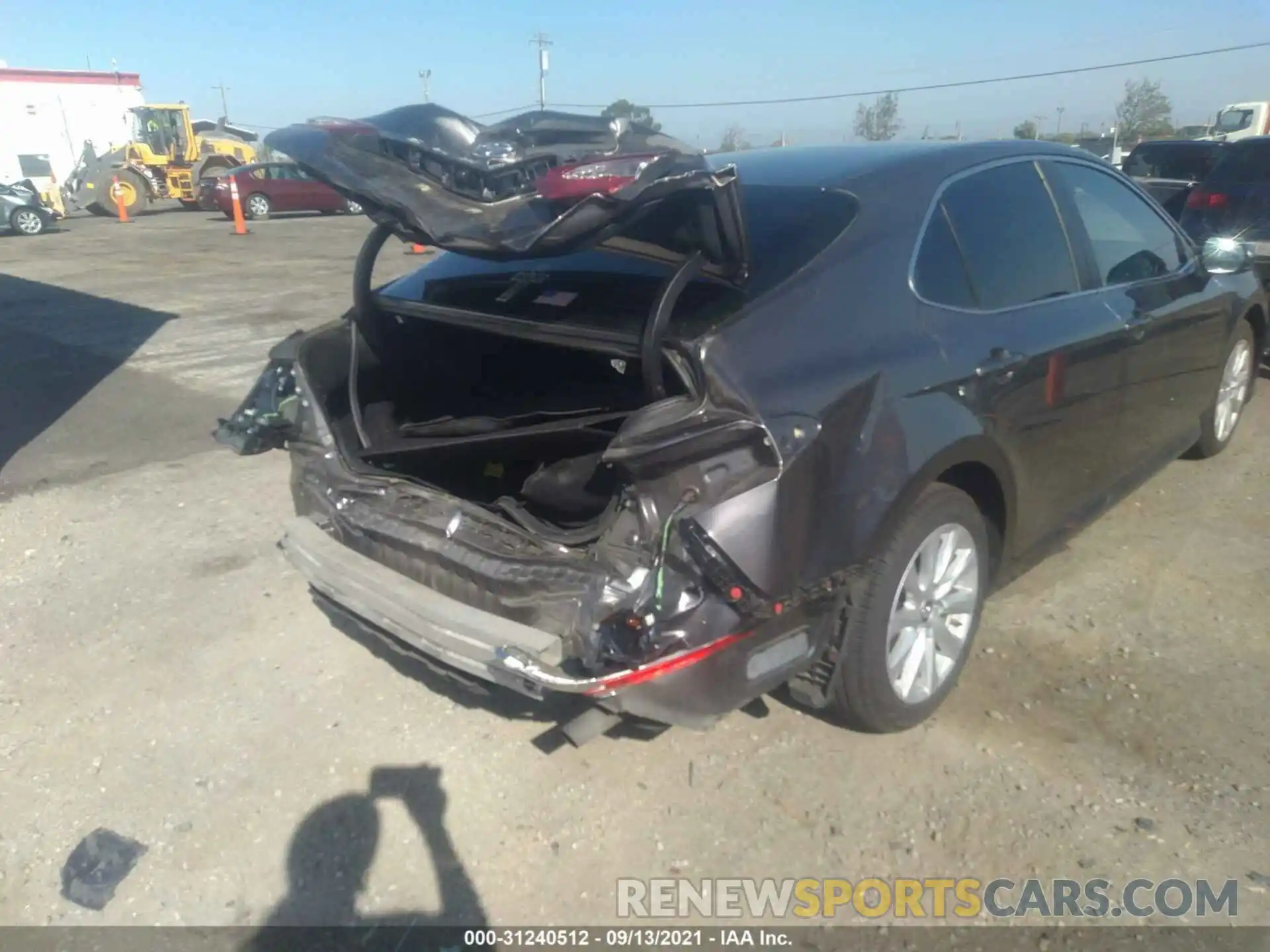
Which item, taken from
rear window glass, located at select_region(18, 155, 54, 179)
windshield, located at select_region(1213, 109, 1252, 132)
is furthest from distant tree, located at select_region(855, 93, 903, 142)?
rear window glass, located at select_region(18, 155, 54, 179)

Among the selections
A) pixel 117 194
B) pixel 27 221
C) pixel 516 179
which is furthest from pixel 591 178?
pixel 117 194

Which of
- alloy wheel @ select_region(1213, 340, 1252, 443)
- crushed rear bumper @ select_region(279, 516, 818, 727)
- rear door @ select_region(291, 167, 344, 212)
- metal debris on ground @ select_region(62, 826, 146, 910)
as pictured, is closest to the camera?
crushed rear bumper @ select_region(279, 516, 818, 727)

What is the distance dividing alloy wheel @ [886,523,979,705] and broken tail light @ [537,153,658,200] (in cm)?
141

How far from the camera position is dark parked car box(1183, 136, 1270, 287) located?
26.1ft

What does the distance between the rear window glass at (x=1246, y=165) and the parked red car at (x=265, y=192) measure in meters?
21.2

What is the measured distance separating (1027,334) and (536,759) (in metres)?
2.15

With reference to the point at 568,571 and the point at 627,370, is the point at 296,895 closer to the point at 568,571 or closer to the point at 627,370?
the point at 568,571

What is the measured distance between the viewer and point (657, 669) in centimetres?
232

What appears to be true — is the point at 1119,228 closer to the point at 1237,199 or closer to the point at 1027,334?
the point at 1027,334

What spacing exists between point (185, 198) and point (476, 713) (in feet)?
102

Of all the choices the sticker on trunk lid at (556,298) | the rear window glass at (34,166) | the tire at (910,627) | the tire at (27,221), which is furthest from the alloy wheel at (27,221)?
the tire at (910,627)

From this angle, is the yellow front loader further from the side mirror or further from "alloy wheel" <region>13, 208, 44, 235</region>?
the side mirror

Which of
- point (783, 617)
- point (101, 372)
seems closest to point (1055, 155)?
point (783, 617)

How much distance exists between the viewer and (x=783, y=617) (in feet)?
8.14
